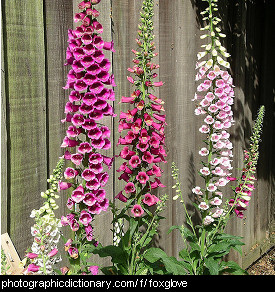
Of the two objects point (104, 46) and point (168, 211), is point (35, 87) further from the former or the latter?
point (168, 211)

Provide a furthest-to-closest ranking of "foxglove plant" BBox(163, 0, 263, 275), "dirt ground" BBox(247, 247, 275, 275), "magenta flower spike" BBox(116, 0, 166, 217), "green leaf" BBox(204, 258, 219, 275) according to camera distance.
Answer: "dirt ground" BBox(247, 247, 275, 275)
"foxglove plant" BBox(163, 0, 263, 275)
"green leaf" BBox(204, 258, 219, 275)
"magenta flower spike" BBox(116, 0, 166, 217)

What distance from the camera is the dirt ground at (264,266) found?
5125 mm

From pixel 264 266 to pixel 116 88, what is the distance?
3420 mm

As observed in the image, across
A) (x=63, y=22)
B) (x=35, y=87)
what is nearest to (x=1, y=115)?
(x=35, y=87)

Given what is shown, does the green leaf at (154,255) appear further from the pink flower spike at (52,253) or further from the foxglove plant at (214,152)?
the pink flower spike at (52,253)

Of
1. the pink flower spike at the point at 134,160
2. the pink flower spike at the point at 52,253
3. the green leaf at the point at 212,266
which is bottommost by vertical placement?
the green leaf at the point at 212,266

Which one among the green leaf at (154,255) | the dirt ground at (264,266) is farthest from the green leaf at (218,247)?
the dirt ground at (264,266)

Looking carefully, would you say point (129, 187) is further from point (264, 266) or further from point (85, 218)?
point (264, 266)

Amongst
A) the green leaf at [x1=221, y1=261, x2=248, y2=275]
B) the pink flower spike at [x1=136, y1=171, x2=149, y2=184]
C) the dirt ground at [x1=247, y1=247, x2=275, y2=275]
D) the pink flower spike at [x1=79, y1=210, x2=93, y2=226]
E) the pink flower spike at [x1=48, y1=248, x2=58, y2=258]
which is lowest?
the dirt ground at [x1=247, y1=247, x2=275, y2=275]

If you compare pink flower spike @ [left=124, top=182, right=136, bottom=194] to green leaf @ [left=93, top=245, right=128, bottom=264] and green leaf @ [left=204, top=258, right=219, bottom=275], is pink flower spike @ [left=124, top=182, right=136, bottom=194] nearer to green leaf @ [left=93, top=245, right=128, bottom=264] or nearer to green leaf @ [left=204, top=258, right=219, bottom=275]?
green leaf @ [left=93, top=245, right=128, bottom=264]

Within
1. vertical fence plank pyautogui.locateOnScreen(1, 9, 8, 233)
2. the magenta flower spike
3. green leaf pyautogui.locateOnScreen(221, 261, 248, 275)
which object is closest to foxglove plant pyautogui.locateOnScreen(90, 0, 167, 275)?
the magenta flower spike

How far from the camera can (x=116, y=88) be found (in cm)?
290

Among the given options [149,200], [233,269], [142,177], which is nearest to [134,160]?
[142,177]

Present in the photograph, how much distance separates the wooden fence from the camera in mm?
2193
